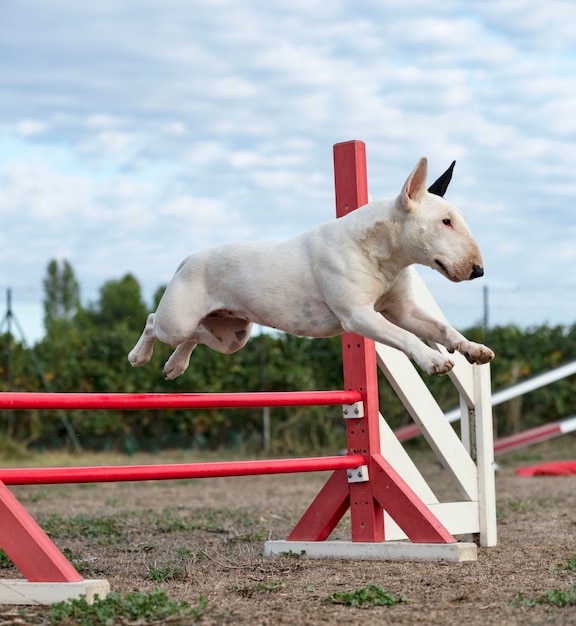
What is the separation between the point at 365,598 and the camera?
11.9 feet

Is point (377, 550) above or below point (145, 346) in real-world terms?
below

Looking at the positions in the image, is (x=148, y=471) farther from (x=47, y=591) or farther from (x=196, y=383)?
(x=196, y=383)

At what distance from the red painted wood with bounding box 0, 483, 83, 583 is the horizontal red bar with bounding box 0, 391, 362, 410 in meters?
0.35

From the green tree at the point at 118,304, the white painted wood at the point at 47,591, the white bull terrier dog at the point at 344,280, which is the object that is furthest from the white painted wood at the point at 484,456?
the green tree at the point at 118,304

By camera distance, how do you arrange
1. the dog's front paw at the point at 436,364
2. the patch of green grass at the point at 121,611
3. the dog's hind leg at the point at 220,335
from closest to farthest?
the patch of green grass at the point at 121,611 → the dog's front paw at the point at 436,364 → the dog's hind leg at the point at 220,335

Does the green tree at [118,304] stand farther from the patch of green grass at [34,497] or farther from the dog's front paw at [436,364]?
the dog's front paw at [436,364]

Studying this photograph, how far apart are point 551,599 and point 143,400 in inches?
71.1

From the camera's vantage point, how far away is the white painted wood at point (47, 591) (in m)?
3.48

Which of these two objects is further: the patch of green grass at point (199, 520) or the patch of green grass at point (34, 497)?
the patch of green grass at point (34, 497)

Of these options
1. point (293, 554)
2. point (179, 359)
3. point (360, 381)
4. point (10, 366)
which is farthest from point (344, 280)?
point (10, 366)

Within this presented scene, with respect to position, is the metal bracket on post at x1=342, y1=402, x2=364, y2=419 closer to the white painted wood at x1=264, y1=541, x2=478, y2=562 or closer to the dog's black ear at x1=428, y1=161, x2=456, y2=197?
the white painted wood at x1=264, y1=541, x2=478, y2=562

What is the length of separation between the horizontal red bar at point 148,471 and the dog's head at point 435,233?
4.25ft

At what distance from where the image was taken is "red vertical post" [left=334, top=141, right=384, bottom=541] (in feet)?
16.1

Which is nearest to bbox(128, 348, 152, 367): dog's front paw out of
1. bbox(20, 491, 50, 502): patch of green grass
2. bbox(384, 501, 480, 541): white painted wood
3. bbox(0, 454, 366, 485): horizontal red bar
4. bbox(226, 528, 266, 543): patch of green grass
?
bbox(0, 454, 366, 485): horizontal red bar
